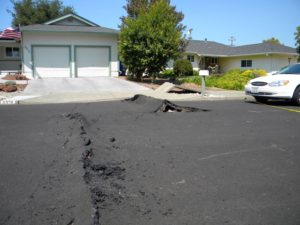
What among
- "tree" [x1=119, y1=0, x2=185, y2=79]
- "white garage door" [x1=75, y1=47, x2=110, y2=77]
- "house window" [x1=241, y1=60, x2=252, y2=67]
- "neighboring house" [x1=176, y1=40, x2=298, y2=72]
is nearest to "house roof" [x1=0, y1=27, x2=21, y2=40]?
"white garage door" [x1=75, y1=47, x2=110, y2=77]

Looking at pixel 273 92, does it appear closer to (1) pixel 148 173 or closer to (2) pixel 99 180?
Result: (1) pixel 148 173

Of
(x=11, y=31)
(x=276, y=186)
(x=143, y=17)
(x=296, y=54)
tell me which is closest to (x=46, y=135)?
(x=276, y=186)

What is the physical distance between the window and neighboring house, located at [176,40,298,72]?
17436 mm

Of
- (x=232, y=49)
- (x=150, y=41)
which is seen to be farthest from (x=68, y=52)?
(x=232, y=49)

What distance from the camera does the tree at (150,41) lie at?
68.4ft

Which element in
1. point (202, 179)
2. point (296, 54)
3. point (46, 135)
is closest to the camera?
point (202, 179)

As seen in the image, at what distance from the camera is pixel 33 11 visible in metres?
48.0

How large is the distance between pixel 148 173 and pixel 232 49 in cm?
4053

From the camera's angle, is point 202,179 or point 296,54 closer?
point 202,179

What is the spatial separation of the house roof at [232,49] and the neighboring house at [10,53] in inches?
726

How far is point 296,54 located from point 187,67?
1576 cm

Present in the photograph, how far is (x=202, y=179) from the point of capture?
4250mm

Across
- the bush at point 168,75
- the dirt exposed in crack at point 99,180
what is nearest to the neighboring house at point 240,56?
the bush at point 168,75

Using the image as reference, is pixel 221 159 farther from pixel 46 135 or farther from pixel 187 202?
pixel 46 135
